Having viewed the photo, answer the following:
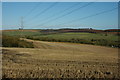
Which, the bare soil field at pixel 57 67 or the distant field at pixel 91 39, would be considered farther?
the distant field at pixel 91 39

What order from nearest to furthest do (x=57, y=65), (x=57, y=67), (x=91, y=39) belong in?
1. (x=57, y=67)
2. (x=57, y=65)
3. (x=91, y=39)

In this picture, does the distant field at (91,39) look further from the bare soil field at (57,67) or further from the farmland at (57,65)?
the bare soil field at (57,67)

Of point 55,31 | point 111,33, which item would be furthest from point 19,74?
point 55,31

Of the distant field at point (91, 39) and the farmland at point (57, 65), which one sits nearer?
the farmland at point (57, 65)

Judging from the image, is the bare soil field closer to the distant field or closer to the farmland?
the farmland

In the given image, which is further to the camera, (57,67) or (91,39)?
(91,39)

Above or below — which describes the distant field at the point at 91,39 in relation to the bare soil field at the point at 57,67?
above

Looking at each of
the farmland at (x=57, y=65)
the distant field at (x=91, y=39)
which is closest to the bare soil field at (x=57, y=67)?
the farmland at (x=57, y=65)

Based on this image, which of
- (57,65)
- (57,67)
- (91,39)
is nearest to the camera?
(57,67)

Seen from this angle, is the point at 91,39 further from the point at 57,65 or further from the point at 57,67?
the point at 57,67

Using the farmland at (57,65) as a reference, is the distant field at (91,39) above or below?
above

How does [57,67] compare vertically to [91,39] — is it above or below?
below

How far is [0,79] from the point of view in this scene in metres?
7.21

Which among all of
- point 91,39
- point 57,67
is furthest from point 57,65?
point 91,39
